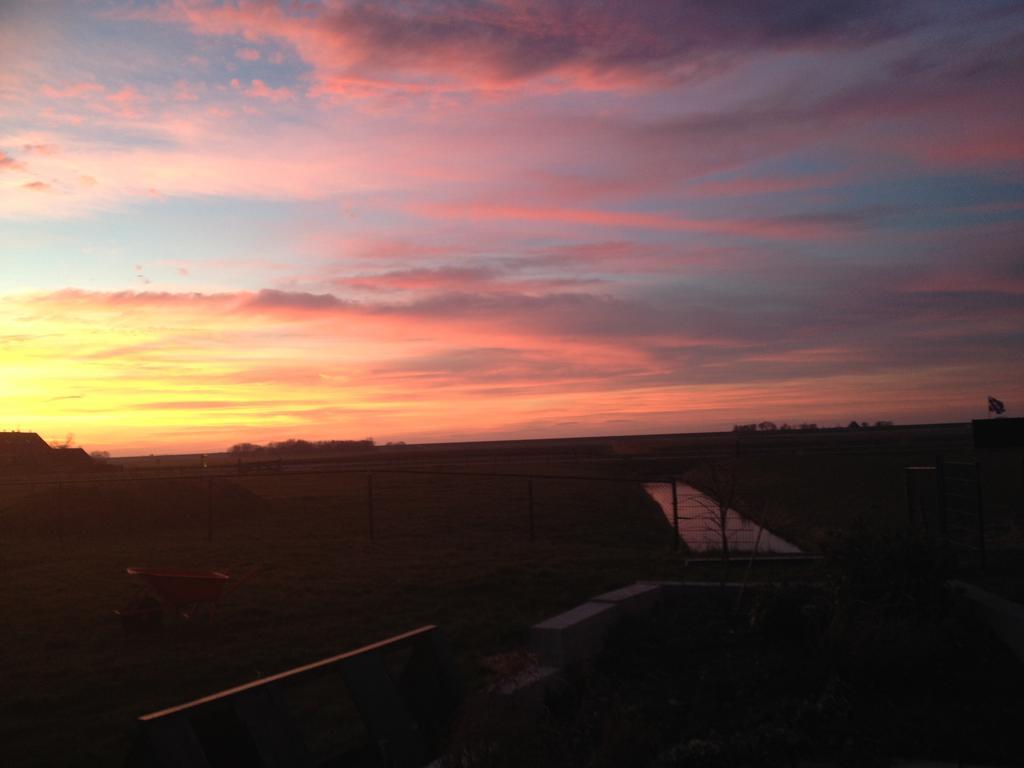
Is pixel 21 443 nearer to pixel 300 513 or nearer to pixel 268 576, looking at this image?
pixel 300 513

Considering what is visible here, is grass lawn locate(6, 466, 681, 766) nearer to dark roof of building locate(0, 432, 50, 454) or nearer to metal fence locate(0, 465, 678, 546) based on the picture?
metal fence locate(0, 465, 678, 546)

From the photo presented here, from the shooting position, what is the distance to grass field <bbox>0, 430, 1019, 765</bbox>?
28.1ft

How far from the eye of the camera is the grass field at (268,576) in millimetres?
8555

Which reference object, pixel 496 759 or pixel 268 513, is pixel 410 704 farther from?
pixel 268 513

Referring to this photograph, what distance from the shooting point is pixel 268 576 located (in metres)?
14.9

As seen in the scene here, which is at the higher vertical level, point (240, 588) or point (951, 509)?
point (951, 509)

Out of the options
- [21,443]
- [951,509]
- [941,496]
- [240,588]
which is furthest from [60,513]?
[21,443]


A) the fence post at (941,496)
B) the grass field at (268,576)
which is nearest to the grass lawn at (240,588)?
the grass field at (268,576)

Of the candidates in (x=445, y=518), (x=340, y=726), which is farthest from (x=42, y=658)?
(x=445, y=518)

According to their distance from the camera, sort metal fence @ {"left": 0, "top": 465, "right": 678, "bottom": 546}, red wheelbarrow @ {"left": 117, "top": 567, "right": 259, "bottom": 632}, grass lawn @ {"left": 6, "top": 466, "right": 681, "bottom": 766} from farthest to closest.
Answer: metal fence @ {"left": 0, "top": 465, "right": 678, "bottom": 546}, red wheelbarrow @ {"left": 117, "top": 567, "right": 259, "bottom": 632}, grass lawn @ {"left": 6, "top": 466, "right": 681, "bottom": 766}

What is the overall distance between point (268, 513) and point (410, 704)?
2268 centimetres

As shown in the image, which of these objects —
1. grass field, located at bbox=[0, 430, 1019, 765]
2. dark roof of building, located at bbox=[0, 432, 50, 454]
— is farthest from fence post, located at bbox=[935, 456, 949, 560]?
dark roof of building, located at bbox=[0, 432, 50, 454]

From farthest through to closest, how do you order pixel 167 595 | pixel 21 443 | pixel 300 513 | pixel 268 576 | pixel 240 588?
1. pixel 21 443
2. pixel 300 513
3. pixel 268 576
4. pixel 240 588
5. pixel 167 595

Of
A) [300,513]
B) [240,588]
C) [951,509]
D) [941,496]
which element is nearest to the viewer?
[941,496]
